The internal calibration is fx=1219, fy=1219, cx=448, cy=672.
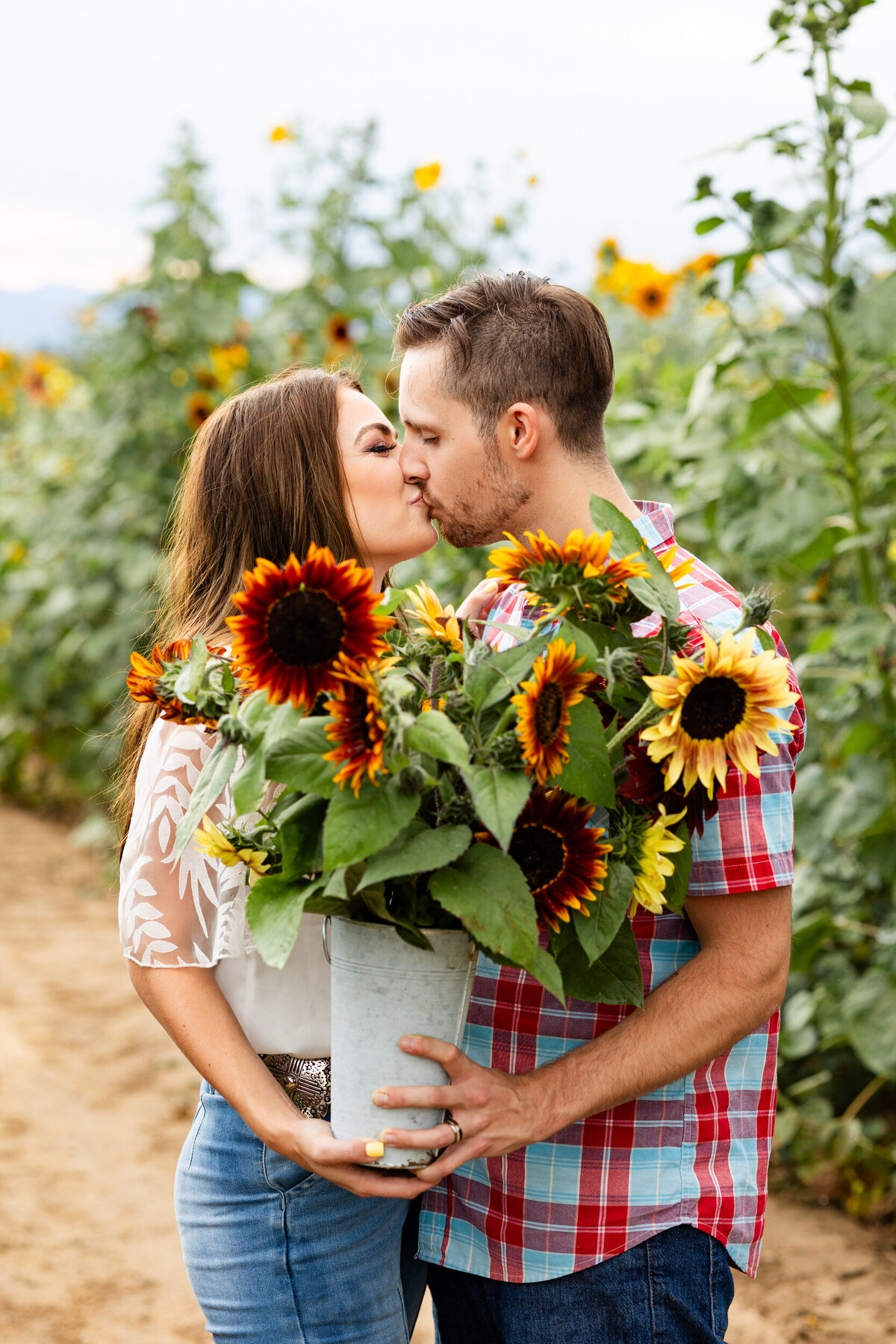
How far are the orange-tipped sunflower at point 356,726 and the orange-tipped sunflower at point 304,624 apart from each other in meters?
0.01

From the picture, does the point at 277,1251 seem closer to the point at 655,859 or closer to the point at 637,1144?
the point at 637,1144

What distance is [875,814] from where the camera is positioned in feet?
8.09

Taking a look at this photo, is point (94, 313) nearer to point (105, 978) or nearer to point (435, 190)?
point (435, 190)

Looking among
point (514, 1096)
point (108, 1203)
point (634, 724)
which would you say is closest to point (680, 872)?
point (634, 724)

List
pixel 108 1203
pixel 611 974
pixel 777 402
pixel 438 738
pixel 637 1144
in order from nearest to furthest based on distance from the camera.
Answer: pixel 438 738 → pixel 611 974 → pixel 637 1144 → pixel 777 402 → pixel 108 1203

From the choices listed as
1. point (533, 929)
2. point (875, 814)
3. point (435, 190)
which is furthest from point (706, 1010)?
point (435, 190)

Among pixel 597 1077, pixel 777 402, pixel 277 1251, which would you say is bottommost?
pixel 277 1251

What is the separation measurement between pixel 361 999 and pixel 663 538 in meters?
0.73

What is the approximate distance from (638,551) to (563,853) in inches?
10.6

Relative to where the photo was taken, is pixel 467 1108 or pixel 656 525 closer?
pixel 467 1108

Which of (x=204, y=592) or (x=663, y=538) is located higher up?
(x=663, y=538)

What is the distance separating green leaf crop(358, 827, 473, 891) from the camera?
957 millimetres

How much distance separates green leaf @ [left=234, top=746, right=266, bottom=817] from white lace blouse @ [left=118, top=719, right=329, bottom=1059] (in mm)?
385

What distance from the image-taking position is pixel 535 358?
164cm
